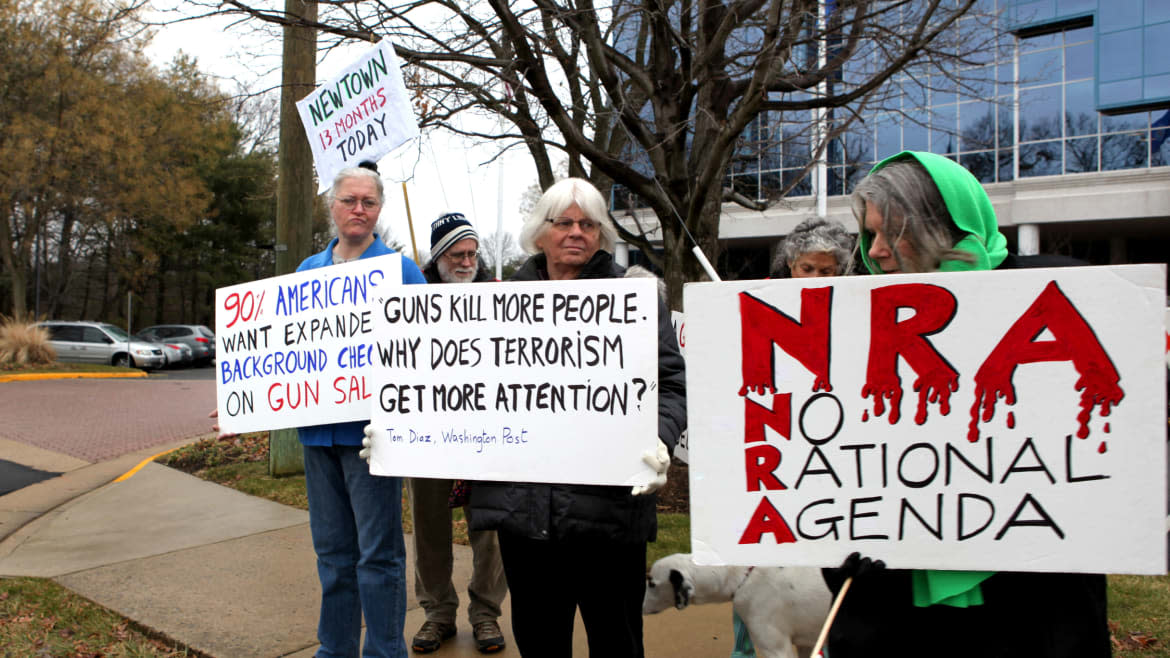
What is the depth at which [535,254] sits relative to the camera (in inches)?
113

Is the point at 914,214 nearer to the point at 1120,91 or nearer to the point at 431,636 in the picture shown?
the point at 431,636

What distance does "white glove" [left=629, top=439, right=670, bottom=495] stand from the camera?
2307mm

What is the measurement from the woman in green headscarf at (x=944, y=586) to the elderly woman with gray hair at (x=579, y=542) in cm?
73

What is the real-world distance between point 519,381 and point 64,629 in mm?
2903

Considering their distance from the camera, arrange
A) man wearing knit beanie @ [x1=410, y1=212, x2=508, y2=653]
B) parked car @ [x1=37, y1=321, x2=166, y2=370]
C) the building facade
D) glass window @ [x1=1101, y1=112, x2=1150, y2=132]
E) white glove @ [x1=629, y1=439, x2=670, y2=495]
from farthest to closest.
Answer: parked car @ [x1=37, y1=321, x2=166, y2=370] → glass window @ [x1=1101, y1=112, x2=1150, y2=132] → the building facade → man wearing knit beanie @ [x1=410, y1=212, x2=508, y2=653] → white glove @ [x1=629, y1=439, x2=670, y2=495]

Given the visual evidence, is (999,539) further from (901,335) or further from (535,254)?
(535,254)

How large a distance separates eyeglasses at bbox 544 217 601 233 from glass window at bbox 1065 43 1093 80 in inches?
1017

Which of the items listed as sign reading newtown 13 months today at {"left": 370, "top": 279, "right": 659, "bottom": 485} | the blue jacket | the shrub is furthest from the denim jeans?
the shrub

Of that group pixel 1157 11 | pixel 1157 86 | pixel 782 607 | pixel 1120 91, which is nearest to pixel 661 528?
pixel 782 607

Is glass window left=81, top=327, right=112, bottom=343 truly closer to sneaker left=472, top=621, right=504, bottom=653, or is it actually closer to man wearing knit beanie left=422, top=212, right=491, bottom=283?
man wearing knit beanie left=422, top=212, right=491, bottom=283

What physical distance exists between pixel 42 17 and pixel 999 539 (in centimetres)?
3034

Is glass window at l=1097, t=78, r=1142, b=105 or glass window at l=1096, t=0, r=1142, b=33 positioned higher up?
glass window at l=1096, t=0, r=1142, b=33

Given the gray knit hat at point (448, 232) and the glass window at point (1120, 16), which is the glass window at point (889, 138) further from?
the gray knit hat at point (448, 232)

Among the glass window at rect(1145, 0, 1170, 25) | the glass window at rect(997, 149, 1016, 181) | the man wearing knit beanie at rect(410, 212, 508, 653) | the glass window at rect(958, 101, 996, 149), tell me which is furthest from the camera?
the glass window at rect(997, 149, 1016, 181)
